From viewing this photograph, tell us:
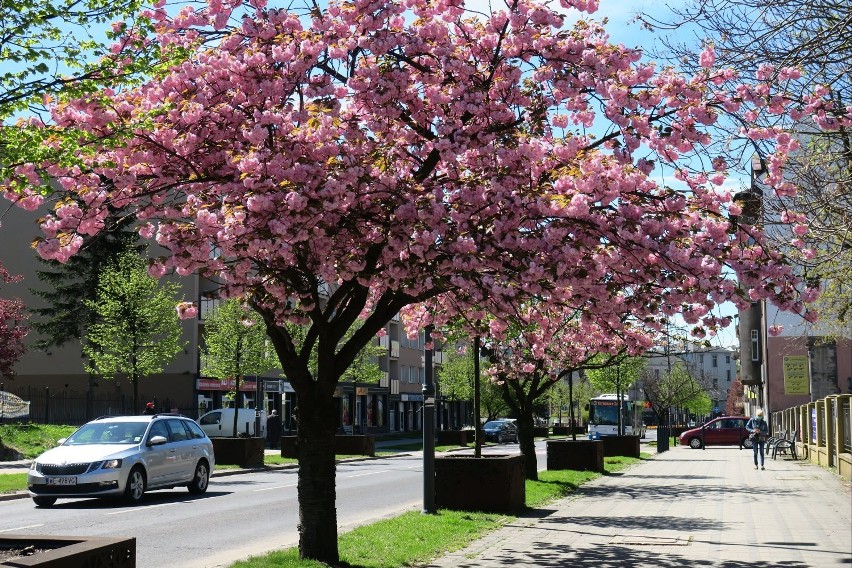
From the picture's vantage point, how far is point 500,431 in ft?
208

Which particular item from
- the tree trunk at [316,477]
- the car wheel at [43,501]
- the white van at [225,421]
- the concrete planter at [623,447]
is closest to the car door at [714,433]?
the concrete planter at [623,447]

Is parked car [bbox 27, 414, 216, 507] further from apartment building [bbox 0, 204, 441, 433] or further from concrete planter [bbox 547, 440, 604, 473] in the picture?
apartment building [bbox 0, 204, 441, 433]

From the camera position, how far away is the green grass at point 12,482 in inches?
838

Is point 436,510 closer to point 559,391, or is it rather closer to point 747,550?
point 747,550

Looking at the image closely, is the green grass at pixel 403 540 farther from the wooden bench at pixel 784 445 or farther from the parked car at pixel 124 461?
the wooden bench at pixel 784 445

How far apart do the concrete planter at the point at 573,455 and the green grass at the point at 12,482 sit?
12.7 metres

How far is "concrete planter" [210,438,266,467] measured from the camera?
30.9 metres

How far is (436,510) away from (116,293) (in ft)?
75.2

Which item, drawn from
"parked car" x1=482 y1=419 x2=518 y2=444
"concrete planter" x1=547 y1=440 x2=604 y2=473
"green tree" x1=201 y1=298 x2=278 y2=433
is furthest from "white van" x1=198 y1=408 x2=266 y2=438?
"concrete planter" x1=547 y1=440 x2=604 y2=473

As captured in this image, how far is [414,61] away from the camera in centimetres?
1086

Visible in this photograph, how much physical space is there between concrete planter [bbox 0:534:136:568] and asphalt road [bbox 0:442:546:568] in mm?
3775

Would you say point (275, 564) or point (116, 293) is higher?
point (116, 293)

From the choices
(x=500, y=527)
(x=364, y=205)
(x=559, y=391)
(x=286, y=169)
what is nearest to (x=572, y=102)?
(x=364, y=205)

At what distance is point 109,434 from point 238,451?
11491mm
